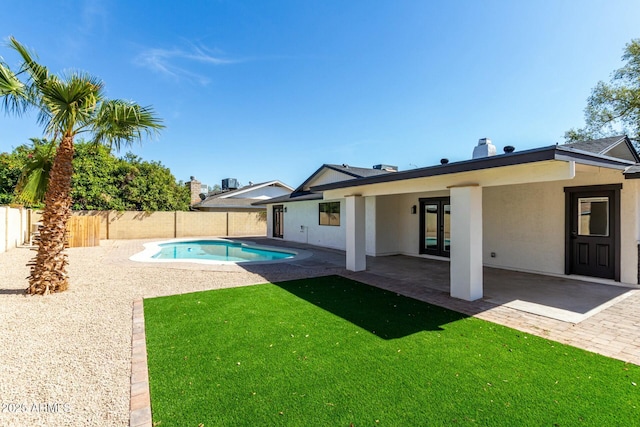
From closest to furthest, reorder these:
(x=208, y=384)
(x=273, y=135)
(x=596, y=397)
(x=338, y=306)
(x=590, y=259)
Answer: (x=596, y=397) → (x=208, y=384) → (x=338, y=306) → (x=590, y=259) → (x=273, y=135)

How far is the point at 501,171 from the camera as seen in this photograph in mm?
6348

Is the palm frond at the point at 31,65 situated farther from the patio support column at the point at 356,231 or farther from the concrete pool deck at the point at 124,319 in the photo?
the patio support column at the point at 356,231

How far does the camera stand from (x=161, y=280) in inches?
364

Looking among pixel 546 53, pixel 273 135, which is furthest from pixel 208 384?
pixel 273 135

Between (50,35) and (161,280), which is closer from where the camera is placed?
(161,280)

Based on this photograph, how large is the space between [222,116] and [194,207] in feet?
44.8

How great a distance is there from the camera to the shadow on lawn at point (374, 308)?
217 inches

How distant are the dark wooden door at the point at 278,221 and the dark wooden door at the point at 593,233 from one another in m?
16.6

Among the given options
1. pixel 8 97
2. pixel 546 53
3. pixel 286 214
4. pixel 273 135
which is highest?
pixel 546 53

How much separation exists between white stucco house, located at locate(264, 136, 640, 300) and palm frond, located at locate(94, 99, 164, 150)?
187 inches

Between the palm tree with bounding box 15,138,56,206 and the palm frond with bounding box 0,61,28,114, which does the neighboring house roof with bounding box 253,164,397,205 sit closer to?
the palm tree with bounding box 15,138,56,206

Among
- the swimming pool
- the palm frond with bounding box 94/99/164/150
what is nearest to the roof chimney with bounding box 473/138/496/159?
the swimming pool

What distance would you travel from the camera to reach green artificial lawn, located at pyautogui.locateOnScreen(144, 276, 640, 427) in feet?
10.2

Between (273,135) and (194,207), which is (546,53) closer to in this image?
(273,135)
